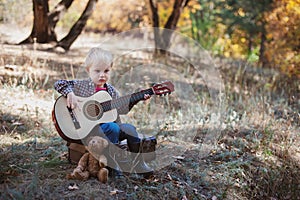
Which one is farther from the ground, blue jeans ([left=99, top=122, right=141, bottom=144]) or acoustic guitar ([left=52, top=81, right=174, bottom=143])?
acoustic guitar ([left=52, top=81, right=174, bottom=143])

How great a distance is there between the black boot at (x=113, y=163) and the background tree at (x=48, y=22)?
4.53 m

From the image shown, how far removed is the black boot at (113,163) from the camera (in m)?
2.78

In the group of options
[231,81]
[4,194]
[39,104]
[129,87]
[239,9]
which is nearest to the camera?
Answer: [4,194]

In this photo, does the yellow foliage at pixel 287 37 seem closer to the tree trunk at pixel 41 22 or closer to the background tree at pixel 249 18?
the background tree at pixel 249 18

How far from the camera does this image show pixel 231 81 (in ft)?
21.8

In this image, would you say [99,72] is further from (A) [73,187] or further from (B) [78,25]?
(B) [78,25]

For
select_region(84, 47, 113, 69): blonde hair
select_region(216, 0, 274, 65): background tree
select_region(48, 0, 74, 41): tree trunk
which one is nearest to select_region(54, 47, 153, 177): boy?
select_region(84, 47, 113, 69): blonde hair

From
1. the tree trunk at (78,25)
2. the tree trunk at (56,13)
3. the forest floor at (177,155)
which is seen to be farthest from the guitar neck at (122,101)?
the tree trunk at (78,25)

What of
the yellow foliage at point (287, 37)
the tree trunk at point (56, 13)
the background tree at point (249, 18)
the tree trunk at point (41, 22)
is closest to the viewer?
the yellow foliage at point (287, 37)

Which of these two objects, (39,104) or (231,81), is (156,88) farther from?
(231,81)

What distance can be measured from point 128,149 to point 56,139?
1116 millimetres

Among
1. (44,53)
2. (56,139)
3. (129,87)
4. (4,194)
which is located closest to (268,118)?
(129,87)

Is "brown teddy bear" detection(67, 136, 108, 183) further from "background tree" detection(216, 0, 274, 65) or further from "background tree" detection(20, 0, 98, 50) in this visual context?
"background tree" detection(216, 0, 274, 65)

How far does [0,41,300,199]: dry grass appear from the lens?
108 inches
